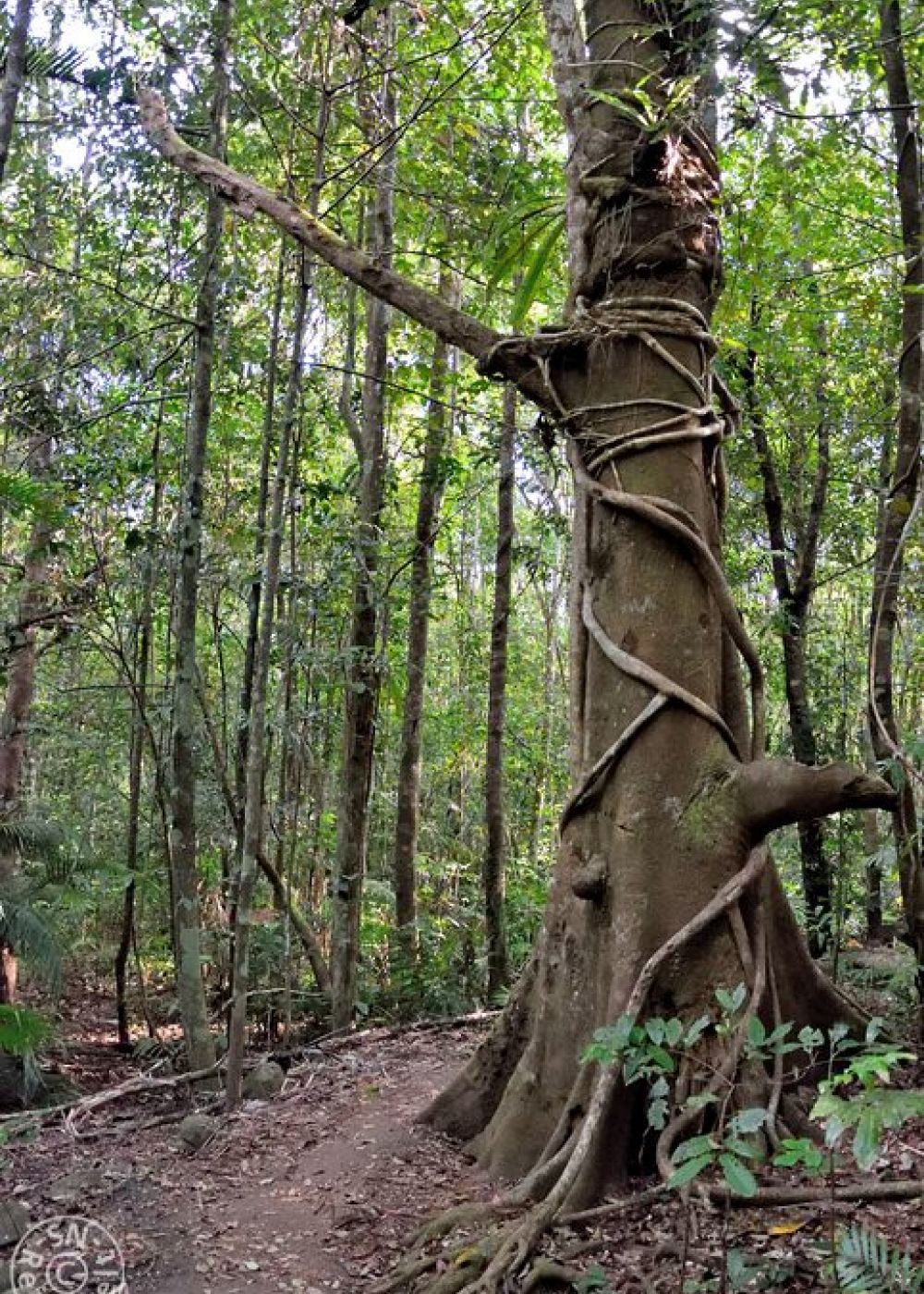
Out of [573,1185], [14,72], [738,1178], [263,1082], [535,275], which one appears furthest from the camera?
[263,1082]

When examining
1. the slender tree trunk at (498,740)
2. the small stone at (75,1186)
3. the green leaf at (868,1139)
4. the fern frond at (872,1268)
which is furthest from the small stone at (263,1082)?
the green leaf at (868,1139)

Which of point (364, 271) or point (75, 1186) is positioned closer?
point (75, 1186)

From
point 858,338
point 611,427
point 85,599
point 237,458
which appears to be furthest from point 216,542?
point 858,338

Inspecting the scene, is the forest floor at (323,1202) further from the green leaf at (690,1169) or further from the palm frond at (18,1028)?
the palm frond at (18,1028)

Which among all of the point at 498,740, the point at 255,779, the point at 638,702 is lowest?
the point at 255,779

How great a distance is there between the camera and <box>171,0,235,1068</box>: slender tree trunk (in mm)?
5812

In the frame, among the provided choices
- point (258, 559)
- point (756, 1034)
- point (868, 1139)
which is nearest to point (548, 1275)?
point (756, 1034)

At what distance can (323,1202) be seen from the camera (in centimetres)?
402

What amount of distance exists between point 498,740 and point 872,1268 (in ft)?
20.2

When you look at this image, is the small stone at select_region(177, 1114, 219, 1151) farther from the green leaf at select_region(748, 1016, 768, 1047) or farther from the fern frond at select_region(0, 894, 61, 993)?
the green leaf at select_region(748, 1016, 768, 1047)

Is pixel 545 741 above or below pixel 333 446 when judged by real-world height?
below

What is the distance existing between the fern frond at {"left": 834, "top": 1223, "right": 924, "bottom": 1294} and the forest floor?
0.20 m

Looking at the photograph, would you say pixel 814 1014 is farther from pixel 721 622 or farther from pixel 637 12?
pixel 637 12

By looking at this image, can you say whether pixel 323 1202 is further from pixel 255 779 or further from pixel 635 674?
pixel 635 674
